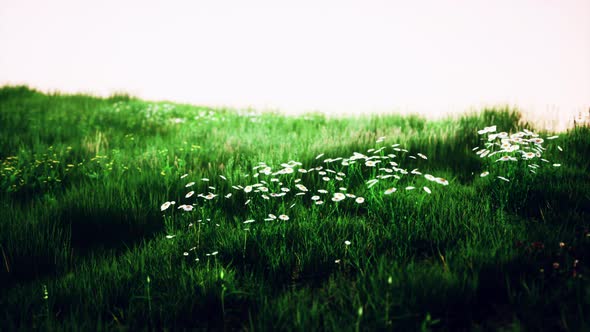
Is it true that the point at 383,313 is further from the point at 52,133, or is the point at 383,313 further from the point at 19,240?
the point at 52,133

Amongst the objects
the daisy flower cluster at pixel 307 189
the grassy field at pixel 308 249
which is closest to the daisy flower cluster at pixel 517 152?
the grassy field at pixel 308 249

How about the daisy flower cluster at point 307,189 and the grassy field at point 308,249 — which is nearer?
the grassy field at point 308,249

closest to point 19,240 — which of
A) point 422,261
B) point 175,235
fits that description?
point 175,235

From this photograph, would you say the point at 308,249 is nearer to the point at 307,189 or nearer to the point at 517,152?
the point at 307,189

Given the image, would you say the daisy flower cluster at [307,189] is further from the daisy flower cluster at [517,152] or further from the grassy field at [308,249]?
the daisy flower cluster at [517,152]

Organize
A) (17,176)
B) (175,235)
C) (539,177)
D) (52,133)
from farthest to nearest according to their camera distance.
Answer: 1. (52,133)
2. (17,176)
3. (539,177)
4. (175,235)

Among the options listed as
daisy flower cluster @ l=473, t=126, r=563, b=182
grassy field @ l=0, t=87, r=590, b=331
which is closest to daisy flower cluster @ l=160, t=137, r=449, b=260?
grassy field @ l=0, t=87, r=590, b=331

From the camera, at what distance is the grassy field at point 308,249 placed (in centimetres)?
191

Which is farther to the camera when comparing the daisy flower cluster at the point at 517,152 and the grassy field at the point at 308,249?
the daisy flower cluster at the point at 517,152

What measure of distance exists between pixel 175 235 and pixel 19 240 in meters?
1.37

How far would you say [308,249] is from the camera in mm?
2562

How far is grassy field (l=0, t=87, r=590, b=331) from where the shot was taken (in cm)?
191

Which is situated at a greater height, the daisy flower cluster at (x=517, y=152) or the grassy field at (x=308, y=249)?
the daisy flower cluster at (x=517, y=152)

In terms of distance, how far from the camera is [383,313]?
5.97ft
